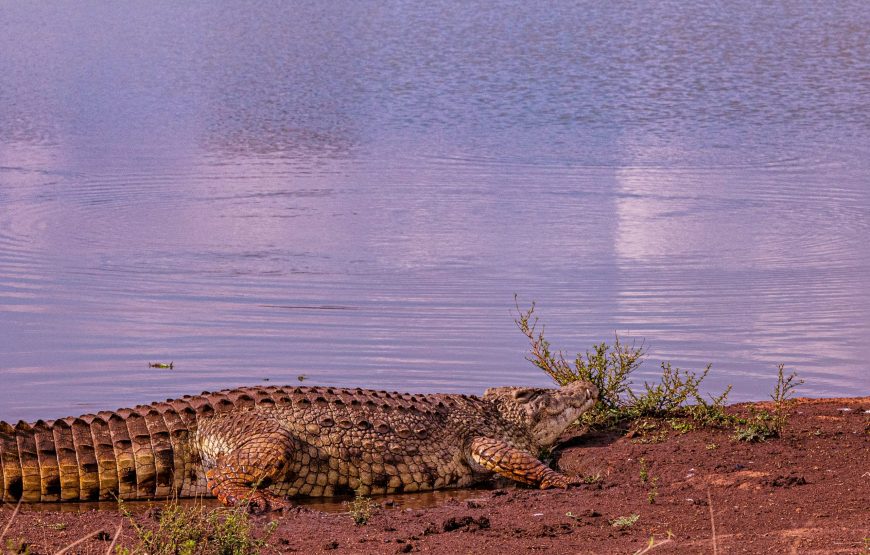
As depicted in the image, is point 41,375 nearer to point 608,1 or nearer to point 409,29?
point 409,29

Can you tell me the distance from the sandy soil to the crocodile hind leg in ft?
1.15

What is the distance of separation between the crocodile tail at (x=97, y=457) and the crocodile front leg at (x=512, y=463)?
191 centimetres

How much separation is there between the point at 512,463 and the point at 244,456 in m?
1.78

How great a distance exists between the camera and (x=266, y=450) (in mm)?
8258

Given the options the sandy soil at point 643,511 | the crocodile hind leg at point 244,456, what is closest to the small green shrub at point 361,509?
the sandy soil at point 643,511

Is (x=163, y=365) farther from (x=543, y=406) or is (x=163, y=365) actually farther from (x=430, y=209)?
(x=430, y=209)

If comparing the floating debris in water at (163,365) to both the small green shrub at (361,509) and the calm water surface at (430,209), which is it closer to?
the calm water surface at (430,209)

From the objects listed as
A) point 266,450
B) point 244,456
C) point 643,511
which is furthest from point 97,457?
point 643,511

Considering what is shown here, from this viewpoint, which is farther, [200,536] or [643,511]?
[643,511]

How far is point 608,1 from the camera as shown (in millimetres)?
44844

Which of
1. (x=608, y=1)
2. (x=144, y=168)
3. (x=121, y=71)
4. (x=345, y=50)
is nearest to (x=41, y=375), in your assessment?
(x=144, y=168)

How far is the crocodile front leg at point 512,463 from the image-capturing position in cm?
880

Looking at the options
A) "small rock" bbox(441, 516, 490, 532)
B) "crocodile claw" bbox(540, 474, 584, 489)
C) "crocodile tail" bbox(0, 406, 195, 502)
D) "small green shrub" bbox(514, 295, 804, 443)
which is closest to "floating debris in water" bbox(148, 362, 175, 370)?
"crocodile tail" bbox(0, 406, 195, 502)

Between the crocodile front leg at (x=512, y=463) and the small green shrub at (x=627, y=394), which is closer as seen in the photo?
the crocodile front leg at (x=512, y=463)
